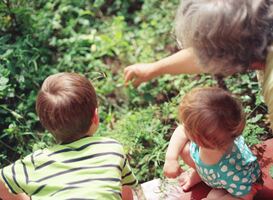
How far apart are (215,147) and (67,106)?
585mm

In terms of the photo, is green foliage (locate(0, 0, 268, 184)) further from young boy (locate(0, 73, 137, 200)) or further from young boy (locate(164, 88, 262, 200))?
young boy (locate(0, 73, 137, 200))

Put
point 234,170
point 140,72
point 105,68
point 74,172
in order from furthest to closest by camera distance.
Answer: point 105,68
point 140,72
point 234,170
point 74,172

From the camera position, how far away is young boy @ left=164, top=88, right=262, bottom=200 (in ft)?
6.21

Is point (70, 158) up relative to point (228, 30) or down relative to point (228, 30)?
down

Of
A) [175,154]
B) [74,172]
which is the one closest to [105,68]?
[175,154]

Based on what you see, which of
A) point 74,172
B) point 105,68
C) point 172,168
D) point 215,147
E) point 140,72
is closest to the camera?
point 74,172

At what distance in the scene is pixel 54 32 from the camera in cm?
333

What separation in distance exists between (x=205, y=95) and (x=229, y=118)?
0.41ft

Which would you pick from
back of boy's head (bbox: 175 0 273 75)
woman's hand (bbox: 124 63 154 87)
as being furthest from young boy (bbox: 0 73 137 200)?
woman's hand (bbox: 124 63 154 87)

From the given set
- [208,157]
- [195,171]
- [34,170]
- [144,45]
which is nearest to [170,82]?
[144,45]

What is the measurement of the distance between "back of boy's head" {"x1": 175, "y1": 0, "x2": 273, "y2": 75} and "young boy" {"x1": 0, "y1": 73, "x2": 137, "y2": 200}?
1.52 feet

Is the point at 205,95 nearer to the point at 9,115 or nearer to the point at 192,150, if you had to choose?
the point at 192,150

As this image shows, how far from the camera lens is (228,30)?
188cm

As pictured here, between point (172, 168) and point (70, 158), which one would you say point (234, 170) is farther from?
point (70, 158)
